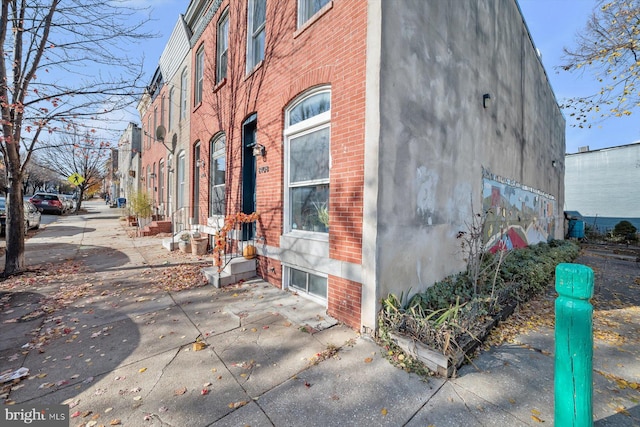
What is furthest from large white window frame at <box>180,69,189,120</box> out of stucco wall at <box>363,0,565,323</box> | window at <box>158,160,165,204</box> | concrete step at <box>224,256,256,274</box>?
stucco wall at <box>363,0,565,323</box>

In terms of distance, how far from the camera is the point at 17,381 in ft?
9.01

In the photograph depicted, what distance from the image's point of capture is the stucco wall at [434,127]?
12.3ft

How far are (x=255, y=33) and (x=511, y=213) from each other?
29.0 ft

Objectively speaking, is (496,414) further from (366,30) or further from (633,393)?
Result: (366,30)

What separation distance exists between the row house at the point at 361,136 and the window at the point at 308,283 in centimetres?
3

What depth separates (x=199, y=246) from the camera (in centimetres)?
835

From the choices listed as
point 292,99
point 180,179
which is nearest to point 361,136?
point 292,99

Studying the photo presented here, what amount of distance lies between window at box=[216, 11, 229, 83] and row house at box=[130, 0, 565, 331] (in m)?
0.05

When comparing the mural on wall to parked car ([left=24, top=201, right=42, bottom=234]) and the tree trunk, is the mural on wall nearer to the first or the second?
the tree trunk

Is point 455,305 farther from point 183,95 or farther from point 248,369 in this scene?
point 183,95

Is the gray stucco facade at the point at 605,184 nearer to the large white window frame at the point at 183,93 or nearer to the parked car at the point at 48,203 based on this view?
the large white window frame at the point at 183,93

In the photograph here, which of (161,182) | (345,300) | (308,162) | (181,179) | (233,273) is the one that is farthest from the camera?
(161,182)

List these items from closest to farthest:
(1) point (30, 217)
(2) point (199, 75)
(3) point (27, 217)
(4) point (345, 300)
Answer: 1. (4) point (345, 300)
2. (2) point (199, 75)
3. (3) point (27, 217)
4. (1) point (30, 217)

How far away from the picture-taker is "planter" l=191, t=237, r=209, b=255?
27.4ft
